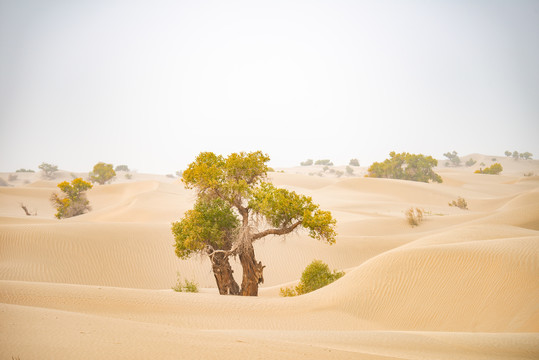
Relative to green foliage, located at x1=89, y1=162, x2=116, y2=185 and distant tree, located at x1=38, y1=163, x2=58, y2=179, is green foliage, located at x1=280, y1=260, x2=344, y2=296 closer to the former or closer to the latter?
green foliage, located at x1=89, y1=162, x2=116, y2=185

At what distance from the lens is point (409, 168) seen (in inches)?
2153

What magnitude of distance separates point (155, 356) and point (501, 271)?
8.69m

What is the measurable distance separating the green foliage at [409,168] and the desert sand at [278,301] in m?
30.3

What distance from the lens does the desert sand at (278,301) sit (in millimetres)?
5266

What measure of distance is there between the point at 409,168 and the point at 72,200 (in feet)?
134

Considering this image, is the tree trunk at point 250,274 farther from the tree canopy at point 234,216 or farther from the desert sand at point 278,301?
the desert sand at point 278,301

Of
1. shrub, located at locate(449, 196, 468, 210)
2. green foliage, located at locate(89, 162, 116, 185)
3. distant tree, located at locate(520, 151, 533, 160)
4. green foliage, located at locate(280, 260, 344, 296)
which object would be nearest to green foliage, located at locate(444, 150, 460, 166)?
distant tree, located at locate(520, 151, 533, 160)

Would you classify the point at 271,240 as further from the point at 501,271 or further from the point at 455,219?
the point at 501,271

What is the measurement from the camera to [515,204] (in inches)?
1102

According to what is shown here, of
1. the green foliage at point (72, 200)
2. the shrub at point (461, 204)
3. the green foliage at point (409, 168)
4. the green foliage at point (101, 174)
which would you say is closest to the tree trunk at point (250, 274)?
the green foliage at point (72, 200)

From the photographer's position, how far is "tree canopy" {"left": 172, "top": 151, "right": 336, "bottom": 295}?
464 inches

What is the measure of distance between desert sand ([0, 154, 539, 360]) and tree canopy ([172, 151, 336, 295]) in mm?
1490

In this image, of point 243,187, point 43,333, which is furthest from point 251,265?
point 43,333

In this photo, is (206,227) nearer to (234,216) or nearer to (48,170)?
(234,216)
